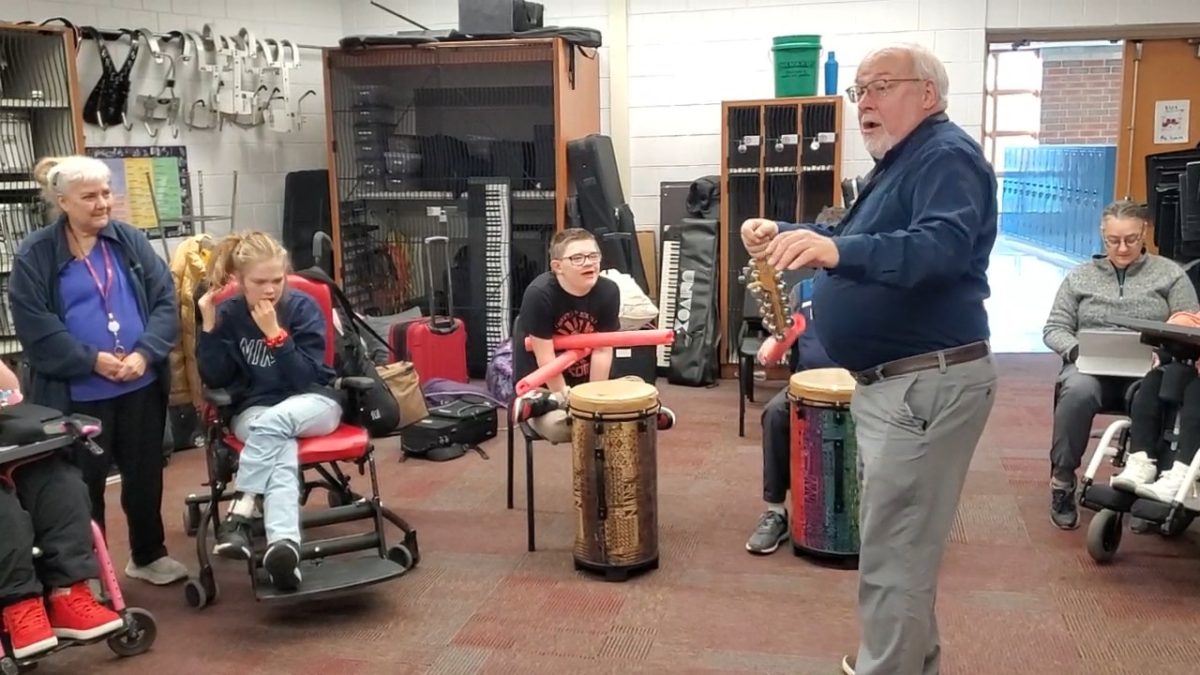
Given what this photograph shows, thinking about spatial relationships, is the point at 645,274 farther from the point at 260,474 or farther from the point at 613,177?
the point at 260,474

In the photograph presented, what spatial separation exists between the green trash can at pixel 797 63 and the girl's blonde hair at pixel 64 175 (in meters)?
3.99

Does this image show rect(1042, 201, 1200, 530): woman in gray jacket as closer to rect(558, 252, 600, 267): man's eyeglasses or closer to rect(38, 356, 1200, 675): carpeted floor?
rect(38, 356, 1200, 675): carpeted floor

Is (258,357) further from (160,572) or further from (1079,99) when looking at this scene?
(1079,99)

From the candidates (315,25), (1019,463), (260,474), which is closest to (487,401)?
(260,474)

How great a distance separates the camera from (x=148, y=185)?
549 centimetres

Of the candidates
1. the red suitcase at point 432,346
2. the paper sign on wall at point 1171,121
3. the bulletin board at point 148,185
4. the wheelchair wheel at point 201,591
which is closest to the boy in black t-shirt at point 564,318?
the wheelchair wheel at point 201,591

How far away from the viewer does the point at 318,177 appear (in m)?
6.61

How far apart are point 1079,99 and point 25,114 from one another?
482 inches

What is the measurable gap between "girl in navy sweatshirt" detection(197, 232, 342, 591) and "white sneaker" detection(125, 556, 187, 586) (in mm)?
365

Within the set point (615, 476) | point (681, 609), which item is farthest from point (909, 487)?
point (615, 476)

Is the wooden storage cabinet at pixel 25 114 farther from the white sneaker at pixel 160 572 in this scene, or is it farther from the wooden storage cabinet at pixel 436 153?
the wooden storage cabinet at pixel 436 153

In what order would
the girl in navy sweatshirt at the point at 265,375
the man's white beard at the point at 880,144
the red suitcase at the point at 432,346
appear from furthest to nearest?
the red suitcase at the point at 432,346, the girl in navy sweatshirt at the point at 265,375, the man's white beard at the point at 880,144

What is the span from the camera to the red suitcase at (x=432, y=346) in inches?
228

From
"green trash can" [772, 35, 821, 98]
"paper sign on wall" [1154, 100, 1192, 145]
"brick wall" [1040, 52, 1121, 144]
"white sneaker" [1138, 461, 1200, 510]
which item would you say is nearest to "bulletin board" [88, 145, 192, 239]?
"green trash can" [772, 35, 821, 98]
